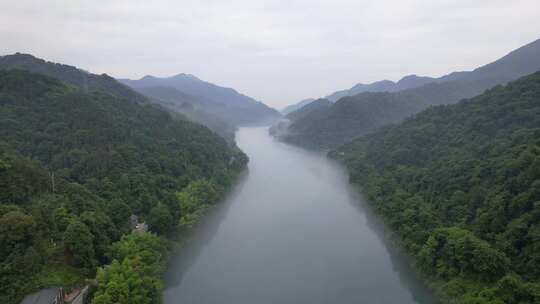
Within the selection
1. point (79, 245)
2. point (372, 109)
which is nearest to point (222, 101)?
point (372, 109)

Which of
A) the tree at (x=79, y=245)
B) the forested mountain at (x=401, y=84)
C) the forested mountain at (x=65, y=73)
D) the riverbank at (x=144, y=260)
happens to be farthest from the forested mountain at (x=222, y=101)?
the tree at (x=79, y=245)

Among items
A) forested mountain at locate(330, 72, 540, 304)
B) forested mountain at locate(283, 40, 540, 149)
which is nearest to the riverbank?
forested mountain at locate(330, 72, 540, 304)

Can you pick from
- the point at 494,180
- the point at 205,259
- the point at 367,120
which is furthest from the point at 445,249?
the point at 367,120

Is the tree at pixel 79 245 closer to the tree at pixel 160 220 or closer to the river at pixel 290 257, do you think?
the river at pixel 290 257

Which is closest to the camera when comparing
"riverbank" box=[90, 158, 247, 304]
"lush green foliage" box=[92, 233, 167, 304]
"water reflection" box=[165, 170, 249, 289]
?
"lush green foliage" box=[92, 233, 167, 304]

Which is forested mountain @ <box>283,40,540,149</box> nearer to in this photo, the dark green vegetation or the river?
the dark green vegetation
